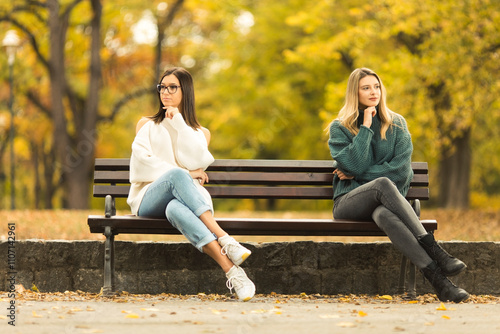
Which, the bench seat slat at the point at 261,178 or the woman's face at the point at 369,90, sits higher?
the woman's face at the point at 369,90

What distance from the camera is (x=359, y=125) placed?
574cm

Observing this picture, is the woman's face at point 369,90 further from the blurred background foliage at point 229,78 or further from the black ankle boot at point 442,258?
the blurred background foliage at point 229,78

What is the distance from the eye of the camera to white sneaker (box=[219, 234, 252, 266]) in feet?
16.1

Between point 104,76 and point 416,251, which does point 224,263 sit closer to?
point 416,251

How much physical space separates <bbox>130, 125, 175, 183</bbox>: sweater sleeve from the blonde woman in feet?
4.08

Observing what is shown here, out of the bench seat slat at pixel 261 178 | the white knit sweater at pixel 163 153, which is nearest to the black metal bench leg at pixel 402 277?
the bench seat slat at pixel 261 178

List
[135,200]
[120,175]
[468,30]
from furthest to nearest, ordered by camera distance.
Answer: [468,30] → [120,175] → [135,200]

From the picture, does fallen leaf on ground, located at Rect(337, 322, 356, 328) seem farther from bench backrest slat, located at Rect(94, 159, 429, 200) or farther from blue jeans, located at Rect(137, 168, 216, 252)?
bench backrest slat, located at Rect(94, 159, 429, 200)

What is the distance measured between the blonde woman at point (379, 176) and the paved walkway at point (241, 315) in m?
0.28

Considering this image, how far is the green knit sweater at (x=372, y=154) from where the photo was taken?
544 centimetres

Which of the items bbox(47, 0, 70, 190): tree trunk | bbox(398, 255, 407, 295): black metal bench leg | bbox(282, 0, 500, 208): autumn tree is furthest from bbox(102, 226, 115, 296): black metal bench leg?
bbox(47, 0, 70, 190): tree trunk

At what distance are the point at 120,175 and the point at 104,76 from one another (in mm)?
19296

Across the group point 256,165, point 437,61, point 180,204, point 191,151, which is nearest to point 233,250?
point 180,204

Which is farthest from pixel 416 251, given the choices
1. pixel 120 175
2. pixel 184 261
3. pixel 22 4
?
pixel 22 4
